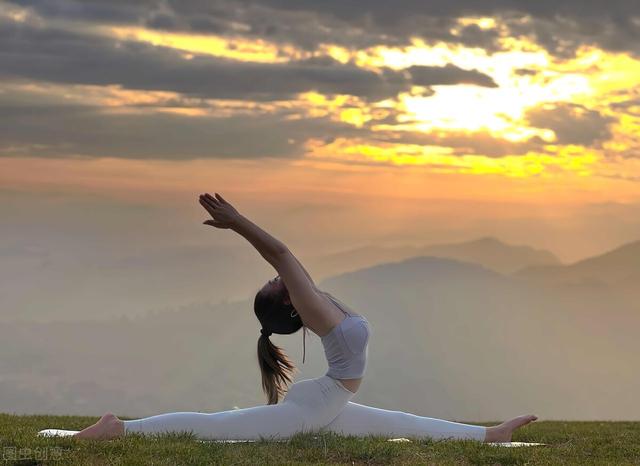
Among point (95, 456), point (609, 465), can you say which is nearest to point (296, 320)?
point (95, 456)

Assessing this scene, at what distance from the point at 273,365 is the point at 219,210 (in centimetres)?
234

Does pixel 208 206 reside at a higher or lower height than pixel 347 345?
higher

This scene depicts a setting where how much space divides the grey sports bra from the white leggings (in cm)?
20

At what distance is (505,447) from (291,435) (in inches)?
105

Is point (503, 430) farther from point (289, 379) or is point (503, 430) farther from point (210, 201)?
point (210, 201)

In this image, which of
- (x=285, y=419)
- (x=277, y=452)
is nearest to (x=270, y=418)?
(x=285, y=419)

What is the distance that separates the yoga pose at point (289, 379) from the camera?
10773mm

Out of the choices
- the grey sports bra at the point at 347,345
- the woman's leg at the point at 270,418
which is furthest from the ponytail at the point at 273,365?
the grey sports bra at the point at 347,345

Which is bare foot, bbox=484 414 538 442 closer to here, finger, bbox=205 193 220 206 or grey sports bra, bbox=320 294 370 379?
grey sports bra, bbox=320 294 370 379

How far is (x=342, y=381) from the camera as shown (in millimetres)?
11258

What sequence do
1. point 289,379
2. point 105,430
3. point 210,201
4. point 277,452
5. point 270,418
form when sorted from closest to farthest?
1. point 277,452
2. point 210,201
3. point 105,430
4. point 270,418
5. point 289,379

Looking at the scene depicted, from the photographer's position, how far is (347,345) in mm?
11094

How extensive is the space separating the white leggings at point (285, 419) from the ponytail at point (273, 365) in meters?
0.27

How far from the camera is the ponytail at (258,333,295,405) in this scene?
11.5 m
